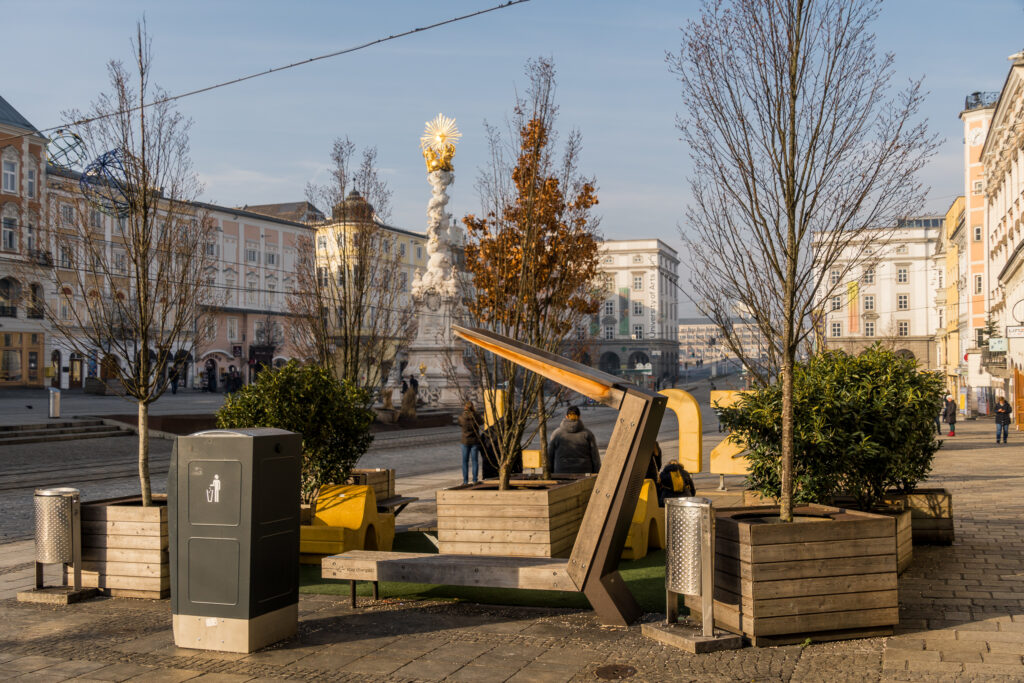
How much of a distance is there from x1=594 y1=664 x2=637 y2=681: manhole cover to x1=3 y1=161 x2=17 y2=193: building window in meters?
57.2

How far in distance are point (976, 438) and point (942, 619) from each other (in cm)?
2779

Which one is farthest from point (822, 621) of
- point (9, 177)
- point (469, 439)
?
point (9, 177)

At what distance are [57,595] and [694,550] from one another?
499cm

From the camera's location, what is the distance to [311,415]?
387 inches

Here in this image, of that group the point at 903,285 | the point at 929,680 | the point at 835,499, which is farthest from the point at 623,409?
the point at 903,285

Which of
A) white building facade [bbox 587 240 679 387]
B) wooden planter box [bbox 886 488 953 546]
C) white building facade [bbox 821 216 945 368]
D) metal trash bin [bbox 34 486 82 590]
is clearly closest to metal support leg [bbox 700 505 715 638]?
wooden planter box [bbox 886 488 953 546]

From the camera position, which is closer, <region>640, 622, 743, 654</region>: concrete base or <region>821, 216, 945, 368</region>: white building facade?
<region>640, 622, 743, 654</region>: concrete base

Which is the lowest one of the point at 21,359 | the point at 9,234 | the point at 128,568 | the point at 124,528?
the point at 128,568

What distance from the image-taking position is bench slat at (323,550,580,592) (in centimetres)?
680

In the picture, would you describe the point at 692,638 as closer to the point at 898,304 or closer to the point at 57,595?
the point at 57,595

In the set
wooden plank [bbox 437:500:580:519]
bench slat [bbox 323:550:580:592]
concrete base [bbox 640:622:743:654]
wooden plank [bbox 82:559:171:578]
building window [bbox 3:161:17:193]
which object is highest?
building window [bbox 3:161:17:193]

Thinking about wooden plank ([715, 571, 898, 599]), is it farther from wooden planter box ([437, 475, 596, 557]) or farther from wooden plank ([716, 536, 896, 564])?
wooden planter box ([437, 475, 596, 557])

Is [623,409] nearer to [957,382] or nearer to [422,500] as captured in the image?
[422,500]

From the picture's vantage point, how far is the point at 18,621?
724 cm
